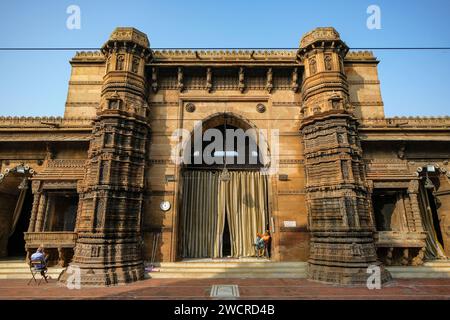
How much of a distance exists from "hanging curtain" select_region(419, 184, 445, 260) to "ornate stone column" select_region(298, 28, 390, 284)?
4407 mm

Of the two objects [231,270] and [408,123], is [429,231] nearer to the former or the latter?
[408,123]

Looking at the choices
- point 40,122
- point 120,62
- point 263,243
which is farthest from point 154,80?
point 263,243

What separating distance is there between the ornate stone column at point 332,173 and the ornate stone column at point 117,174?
6403 millimetres

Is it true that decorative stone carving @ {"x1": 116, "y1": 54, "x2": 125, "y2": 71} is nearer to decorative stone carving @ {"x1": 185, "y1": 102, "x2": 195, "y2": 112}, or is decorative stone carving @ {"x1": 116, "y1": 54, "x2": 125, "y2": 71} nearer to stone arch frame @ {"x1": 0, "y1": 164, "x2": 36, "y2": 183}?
decorative stone carving @ {"x1": 185, "y1": 102, "x2": 195, "y2": 112}

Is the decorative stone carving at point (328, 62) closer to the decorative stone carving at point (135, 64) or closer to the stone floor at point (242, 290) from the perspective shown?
the decorative stone carving at point (135, 64)

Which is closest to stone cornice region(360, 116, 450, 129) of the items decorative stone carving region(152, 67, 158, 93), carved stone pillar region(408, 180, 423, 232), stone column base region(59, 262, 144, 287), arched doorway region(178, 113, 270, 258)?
carved stone pillar region(408, 180, 423, 232)

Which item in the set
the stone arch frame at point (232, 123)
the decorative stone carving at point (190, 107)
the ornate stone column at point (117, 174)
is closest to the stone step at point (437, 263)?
the stone arch frame at point (232, 123)

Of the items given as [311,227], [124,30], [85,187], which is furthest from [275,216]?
[124,30]

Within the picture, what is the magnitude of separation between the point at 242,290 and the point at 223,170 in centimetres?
459

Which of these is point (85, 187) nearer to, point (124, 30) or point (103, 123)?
point (103, 123)

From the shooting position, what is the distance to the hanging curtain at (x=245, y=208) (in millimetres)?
11008

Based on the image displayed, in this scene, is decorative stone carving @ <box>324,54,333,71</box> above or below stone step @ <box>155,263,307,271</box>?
above

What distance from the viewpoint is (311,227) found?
8.98m

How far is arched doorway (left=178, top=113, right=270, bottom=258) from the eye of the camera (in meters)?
10.9
